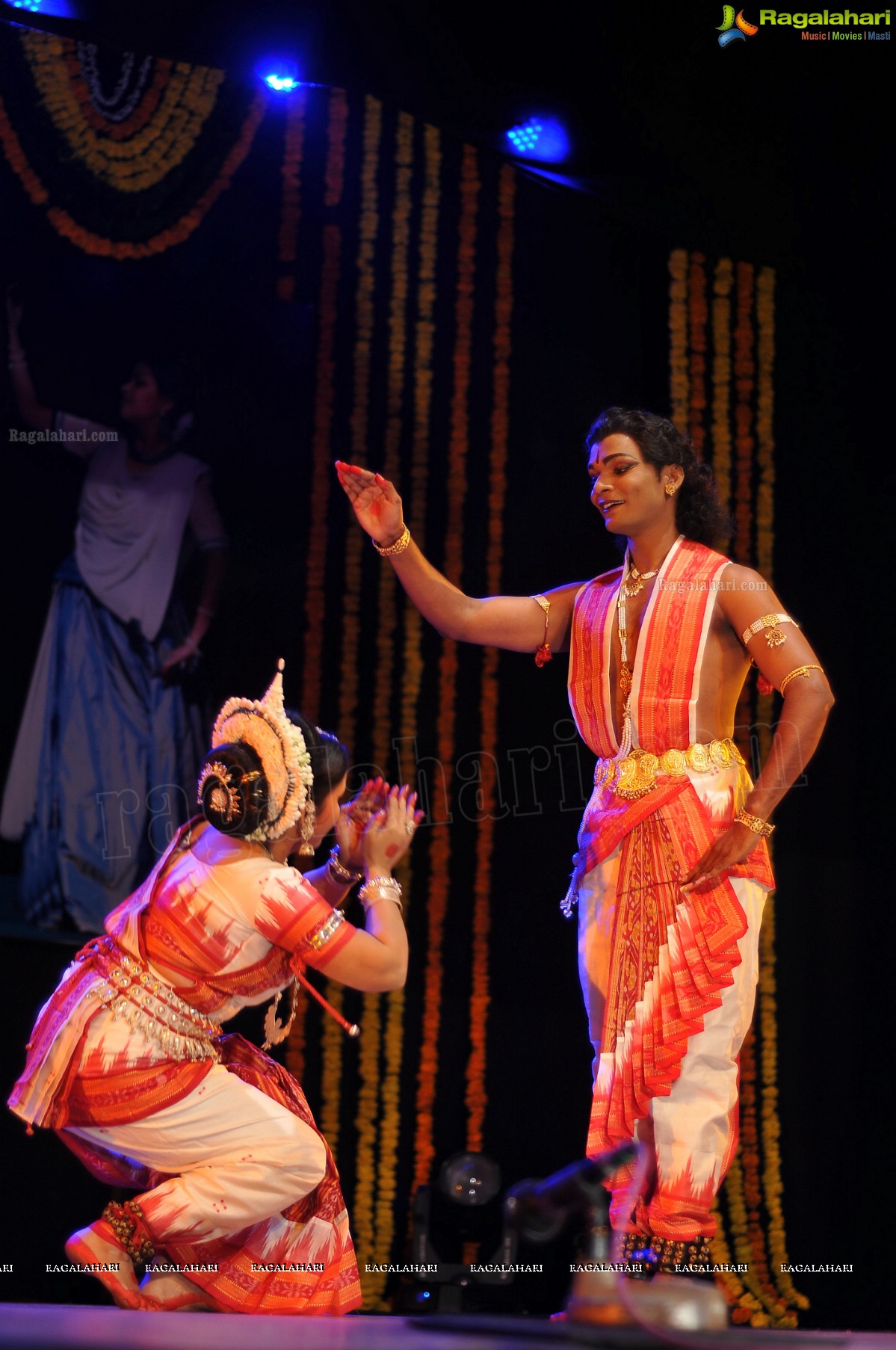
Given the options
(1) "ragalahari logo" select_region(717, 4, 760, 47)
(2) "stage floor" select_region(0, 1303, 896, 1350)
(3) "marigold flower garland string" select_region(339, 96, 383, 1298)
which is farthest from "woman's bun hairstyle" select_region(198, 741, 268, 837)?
(1) "ragalahari logo" select_region(717, 4, 760, 47)

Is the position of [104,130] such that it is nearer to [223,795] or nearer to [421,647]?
[421,647]

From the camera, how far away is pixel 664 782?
9.08ft

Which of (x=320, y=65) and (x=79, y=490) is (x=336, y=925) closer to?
(x=79, y=490)

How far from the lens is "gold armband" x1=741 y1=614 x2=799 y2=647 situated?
9.14 ft

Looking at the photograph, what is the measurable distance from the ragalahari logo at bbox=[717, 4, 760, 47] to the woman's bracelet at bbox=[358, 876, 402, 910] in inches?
90.6

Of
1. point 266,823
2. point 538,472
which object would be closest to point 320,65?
point 538,472

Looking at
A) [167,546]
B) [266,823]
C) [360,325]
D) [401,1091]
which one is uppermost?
[360,325]

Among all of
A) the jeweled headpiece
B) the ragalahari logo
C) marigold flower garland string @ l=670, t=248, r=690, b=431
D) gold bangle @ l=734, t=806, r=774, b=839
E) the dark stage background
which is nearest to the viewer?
the jeweled headpiece

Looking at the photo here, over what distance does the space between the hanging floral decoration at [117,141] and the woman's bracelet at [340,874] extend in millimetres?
1957

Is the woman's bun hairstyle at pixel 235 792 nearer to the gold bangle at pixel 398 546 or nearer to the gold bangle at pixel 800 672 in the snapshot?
the gold bangle at pixel 398 546

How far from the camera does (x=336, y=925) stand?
2508 millimetres

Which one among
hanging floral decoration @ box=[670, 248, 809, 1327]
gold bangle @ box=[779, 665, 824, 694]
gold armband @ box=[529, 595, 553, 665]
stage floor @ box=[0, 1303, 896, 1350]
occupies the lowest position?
stage floor @ box=[0, 1303, 896, 1350]

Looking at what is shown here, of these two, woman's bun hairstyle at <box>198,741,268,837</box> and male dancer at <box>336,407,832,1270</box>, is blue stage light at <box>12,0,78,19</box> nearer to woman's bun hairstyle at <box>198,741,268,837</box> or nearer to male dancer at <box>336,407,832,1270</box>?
male dancer at <box>336,407,832,1270</box>

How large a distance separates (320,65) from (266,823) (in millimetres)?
2161
